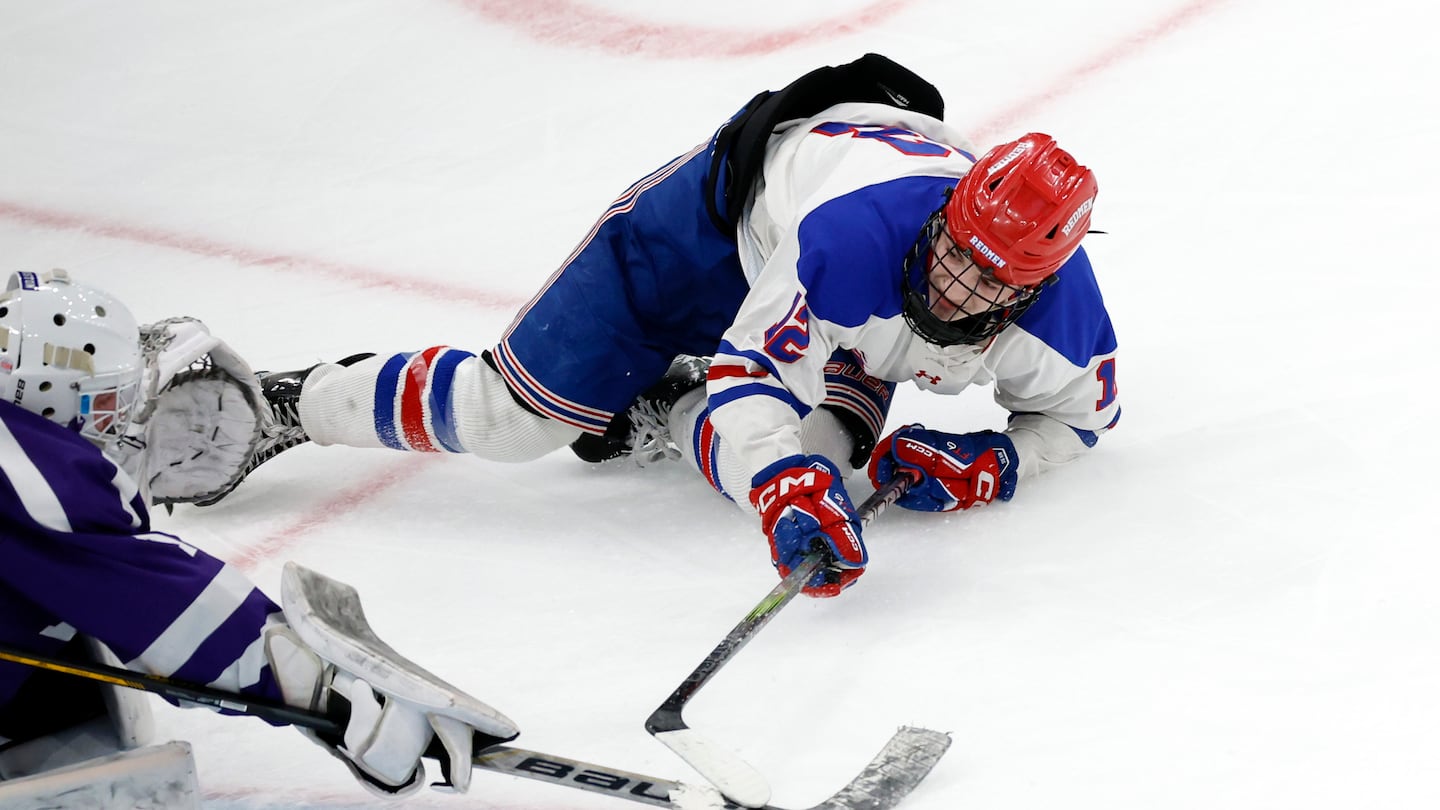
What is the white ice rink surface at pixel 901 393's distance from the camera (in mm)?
2018

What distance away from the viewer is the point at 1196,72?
12.8 ft

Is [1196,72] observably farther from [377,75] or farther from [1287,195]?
[377,75]

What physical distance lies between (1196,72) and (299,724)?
2987mm

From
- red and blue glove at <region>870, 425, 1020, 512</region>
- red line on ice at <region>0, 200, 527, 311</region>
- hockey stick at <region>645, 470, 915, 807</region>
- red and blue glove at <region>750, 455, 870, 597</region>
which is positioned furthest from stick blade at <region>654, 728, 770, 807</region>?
red line on ice at <region>0, 200, 527, 311</region>

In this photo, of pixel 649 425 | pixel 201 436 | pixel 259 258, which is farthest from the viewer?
pixel 259 258

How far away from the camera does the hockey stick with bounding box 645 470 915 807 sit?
181cm

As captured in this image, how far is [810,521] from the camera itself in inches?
87.8

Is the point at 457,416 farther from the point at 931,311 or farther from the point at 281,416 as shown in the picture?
the point at 931,311

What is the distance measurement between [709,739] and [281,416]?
4.22 ft

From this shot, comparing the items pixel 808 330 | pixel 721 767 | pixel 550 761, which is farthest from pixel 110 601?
pixel 808 330

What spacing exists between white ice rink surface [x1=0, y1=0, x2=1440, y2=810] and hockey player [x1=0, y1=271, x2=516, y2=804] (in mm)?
255

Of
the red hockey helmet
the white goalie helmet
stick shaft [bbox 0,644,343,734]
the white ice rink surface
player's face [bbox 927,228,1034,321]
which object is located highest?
the white goalie helmet

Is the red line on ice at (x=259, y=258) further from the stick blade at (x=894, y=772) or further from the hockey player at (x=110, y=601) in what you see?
the stick blade at (x=894, y=772)

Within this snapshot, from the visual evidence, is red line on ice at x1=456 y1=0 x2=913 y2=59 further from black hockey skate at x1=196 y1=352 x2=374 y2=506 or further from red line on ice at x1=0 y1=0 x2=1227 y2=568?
black hockey skate at x1=196 y1=352 x2=374 y2=506
